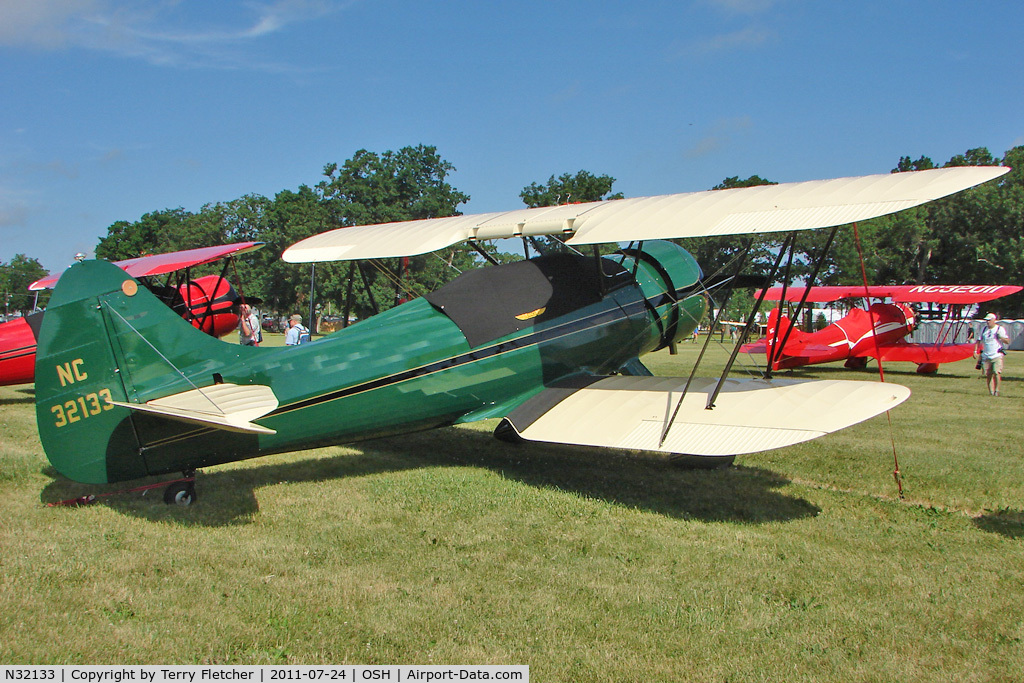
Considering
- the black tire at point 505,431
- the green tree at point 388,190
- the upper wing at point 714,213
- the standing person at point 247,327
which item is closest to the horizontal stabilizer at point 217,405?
the black tire at point 505,431

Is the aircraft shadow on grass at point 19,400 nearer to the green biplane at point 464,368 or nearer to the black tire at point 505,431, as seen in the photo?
the green biplane at point 464,368

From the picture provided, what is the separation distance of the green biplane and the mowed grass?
58 centimetres

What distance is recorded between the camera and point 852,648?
11.0 feet

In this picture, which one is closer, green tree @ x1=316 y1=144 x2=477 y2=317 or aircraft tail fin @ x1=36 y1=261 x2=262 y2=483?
aircraft tail fin @ x1=36 y1=261 x2=262 y2=483

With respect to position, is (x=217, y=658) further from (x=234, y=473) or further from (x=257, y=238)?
(x=257, y=238)

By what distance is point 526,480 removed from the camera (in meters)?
6.40

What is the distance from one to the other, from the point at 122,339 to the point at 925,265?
50.7m

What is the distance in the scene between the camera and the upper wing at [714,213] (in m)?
4.95

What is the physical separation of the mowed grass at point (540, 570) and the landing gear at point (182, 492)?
0.11 metres

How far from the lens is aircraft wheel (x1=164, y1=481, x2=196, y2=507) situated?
5.27 metres

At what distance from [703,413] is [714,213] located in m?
1.59

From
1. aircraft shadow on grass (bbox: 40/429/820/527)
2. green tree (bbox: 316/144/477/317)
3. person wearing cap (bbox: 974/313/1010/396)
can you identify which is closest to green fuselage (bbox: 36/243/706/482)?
aircraft shadow on grass (bbox: 40/429/820/527)

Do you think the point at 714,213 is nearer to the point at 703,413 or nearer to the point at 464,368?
the point at 703,413

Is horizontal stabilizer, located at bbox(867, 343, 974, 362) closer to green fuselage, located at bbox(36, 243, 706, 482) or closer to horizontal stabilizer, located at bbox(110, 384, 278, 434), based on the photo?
green fuselage, located at bbox(36, 243, 706, 482)
